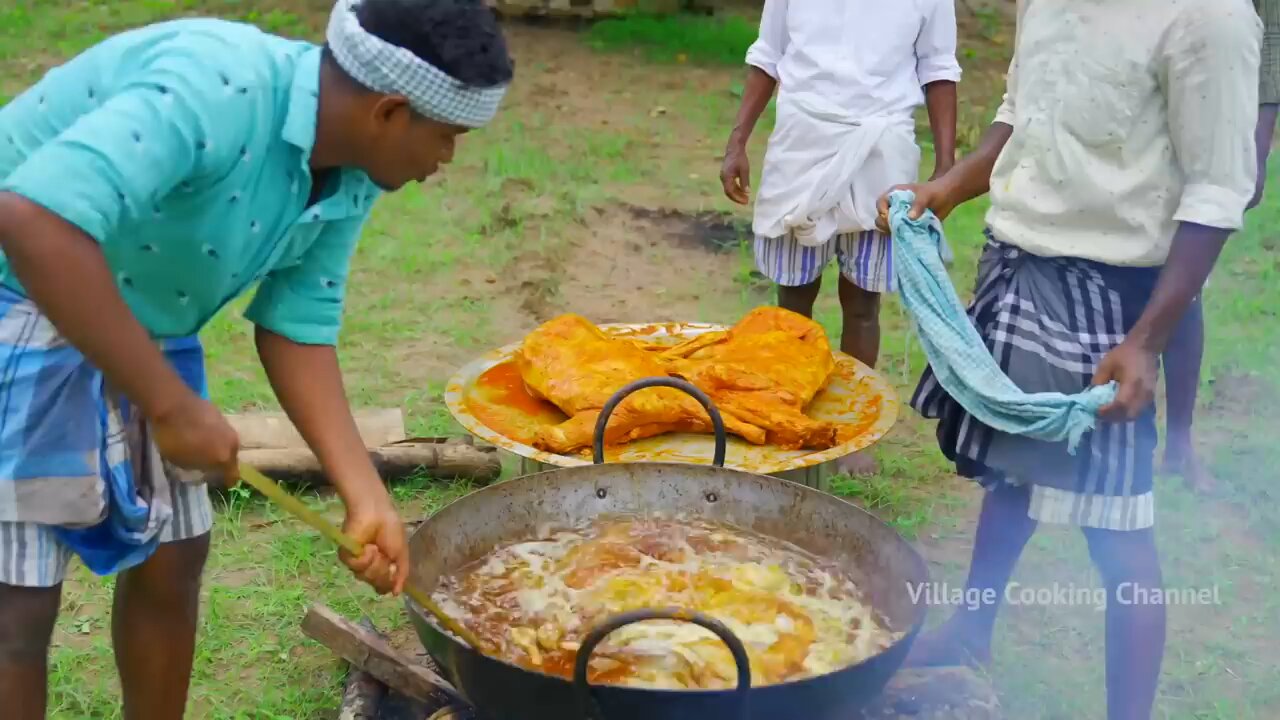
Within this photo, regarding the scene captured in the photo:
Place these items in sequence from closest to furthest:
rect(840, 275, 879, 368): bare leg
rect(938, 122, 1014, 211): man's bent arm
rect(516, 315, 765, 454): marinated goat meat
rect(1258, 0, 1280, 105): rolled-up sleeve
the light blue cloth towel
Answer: the light blue cloth towel, rect(938, 122, 1014, 211): man's bent arm, rect(516, 315, 765, 454): marinated goat meat, rect(1258, 0, 1280, 105): rolled-up sleeve, rect(840, 275, 879, 368): bare leg

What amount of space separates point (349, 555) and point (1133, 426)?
1726mm

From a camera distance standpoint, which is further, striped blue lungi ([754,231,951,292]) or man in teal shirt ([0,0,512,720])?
striped blue lungi ([754,231,951,292])

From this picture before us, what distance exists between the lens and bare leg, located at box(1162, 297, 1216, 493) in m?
4.46

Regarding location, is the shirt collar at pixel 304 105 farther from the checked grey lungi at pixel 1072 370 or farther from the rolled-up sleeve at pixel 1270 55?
the rolled-up sleeve at pixel 1270 55

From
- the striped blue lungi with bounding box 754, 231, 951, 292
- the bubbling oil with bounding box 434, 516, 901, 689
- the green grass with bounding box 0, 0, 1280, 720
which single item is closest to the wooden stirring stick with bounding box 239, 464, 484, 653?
the bubbling oil with bounding box 434, 516, 901, 689

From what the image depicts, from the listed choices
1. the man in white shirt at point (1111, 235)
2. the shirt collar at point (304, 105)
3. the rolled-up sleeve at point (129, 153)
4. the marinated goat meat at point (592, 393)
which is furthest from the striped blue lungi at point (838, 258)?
the rolled-up sleeve at point (129, 153)

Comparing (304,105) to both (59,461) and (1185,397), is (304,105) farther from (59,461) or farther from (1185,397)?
(1185,397)

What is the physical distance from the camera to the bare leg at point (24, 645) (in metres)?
2.16

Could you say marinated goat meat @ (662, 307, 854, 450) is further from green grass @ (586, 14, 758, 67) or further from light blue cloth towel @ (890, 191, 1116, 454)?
green grass @ (586, 14, 758, 67)

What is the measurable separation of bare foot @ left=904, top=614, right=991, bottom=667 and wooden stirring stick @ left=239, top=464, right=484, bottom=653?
138 cm

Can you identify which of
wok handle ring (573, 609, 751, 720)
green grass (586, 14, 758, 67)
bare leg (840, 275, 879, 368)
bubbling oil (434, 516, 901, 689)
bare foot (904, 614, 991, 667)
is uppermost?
wok handle ring (573, 609, 751, 720)

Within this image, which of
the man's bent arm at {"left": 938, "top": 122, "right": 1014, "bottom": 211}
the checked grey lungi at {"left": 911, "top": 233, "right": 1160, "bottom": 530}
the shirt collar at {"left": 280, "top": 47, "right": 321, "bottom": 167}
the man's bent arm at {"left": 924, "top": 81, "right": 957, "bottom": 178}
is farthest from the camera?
the man's bent arm at {"left": 924, "top": 81, "right": 957, "bottom": 178}

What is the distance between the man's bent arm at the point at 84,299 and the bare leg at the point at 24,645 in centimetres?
54

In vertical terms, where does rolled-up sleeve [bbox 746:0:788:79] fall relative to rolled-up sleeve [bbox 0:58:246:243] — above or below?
below
